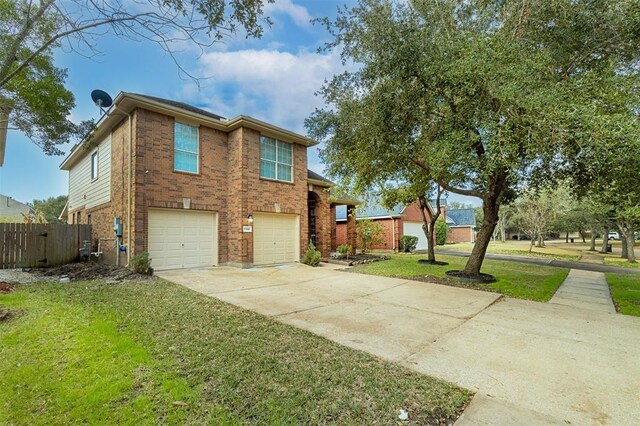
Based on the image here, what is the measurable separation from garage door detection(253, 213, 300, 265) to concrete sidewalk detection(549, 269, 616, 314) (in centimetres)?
941

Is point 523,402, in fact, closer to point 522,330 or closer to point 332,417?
point 332,417

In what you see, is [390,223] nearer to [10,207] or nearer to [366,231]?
[366,231]

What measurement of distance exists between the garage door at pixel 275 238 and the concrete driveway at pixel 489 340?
4.08 meters

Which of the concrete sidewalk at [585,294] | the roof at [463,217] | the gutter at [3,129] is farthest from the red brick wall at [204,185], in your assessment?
the roof at [463,217]

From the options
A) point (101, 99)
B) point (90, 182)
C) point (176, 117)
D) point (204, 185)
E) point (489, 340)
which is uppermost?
point (101, 99)

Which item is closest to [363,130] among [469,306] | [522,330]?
[469,306]

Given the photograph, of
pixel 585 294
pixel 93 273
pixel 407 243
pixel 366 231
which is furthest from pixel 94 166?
pixel 407 243

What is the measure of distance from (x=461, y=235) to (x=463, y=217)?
2386 mm

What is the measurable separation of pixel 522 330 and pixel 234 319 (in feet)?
15.3

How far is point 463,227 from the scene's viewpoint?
37.5m

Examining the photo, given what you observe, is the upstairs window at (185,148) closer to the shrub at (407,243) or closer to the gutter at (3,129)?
the gutter at (3,129)

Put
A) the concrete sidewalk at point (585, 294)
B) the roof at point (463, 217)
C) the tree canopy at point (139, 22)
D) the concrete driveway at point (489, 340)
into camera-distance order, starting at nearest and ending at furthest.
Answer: the concrete driveway at point (489, 340), the tree canopy at point (139, 22), the concrete sidewalk at point (585, 294), the roof at point (463, 217)

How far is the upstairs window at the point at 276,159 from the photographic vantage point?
12.7 meters

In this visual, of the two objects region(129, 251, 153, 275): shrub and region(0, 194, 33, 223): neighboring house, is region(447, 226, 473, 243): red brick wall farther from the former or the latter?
region(0, 194, 33, 223): neighboring house
